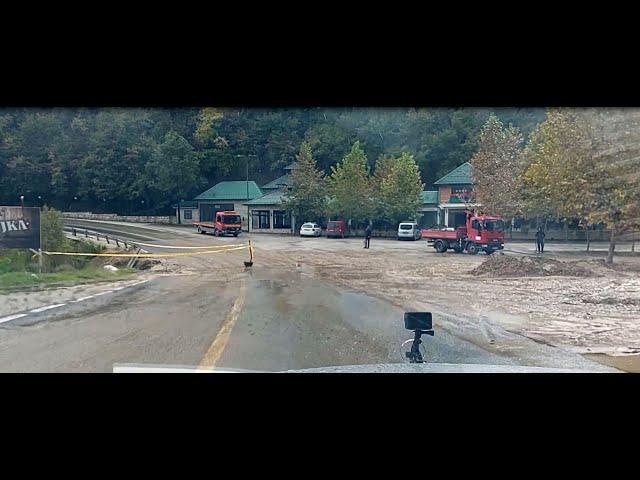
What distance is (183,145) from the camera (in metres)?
6.41

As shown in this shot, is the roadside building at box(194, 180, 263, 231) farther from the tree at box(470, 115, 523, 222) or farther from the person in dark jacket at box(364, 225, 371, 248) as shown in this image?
the tree at box(470, 115, 523, 222)

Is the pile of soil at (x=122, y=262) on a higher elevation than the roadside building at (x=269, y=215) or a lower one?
lower

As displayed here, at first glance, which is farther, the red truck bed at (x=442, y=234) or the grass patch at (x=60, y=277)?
the red truck bed at (x=442, y=234)

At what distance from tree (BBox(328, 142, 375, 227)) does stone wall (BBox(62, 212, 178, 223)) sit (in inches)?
84.4

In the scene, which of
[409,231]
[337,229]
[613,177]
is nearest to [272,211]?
[337,229]

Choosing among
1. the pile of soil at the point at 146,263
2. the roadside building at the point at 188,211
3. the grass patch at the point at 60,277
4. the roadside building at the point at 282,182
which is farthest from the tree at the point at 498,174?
the grass patch at the point at 60,277

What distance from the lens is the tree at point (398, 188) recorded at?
7.08 m

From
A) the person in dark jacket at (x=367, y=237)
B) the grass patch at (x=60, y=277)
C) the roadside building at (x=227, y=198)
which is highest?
the roadside building at (x=227, y=198)

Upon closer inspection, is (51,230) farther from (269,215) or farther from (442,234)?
(442,234)

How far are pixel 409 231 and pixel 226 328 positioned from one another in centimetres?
311

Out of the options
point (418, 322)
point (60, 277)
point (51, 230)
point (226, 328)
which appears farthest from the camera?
point (60, 277)

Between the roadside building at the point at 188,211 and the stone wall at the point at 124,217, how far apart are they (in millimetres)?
175

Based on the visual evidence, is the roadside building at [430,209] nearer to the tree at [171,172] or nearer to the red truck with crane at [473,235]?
the red truck with crane at [473,235]
